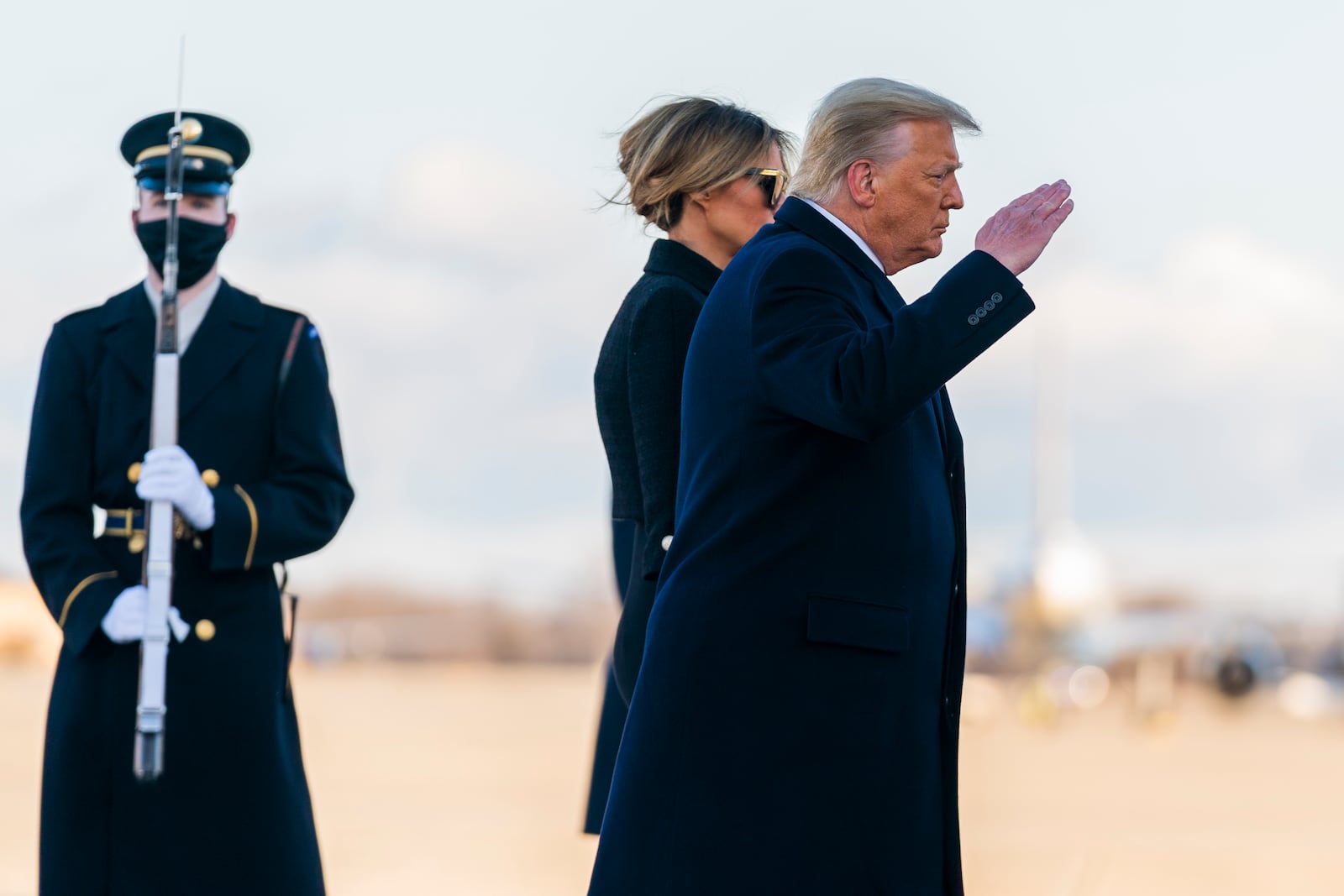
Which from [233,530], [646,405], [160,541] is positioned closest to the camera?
[646,405]

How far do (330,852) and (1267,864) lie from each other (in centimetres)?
370

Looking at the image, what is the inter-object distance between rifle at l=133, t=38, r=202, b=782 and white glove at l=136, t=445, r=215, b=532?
0.02 meters

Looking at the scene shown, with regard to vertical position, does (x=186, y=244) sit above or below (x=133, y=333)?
above

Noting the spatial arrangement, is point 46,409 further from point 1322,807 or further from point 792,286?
point 1322,807

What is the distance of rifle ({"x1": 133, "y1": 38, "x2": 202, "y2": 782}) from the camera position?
3.65 metres

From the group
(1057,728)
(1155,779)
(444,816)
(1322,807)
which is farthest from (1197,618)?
(444,816)

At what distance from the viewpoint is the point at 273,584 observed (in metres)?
4.11

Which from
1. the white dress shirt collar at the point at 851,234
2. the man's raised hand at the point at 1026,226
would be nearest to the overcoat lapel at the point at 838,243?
the white dress shirt collar at the point at 851,234

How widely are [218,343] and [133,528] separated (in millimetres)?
420

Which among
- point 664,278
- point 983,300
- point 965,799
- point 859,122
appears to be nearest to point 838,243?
point 859,122

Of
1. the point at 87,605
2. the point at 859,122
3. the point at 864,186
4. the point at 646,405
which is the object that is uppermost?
the point at 859,122

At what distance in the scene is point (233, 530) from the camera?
153 inches

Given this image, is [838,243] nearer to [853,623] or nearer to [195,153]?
[853,623]

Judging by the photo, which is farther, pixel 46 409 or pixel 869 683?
pixel 46 409
